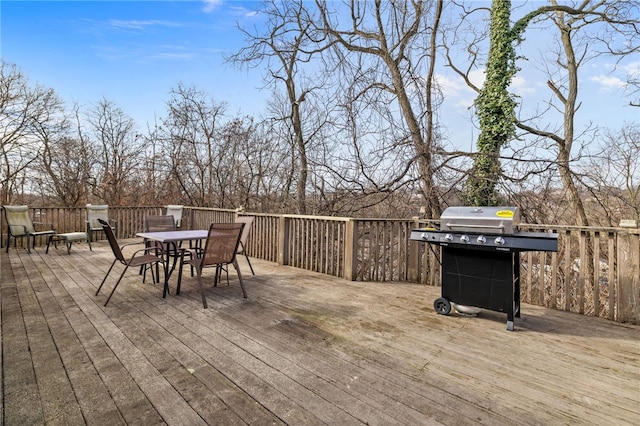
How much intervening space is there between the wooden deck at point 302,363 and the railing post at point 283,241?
1.90m

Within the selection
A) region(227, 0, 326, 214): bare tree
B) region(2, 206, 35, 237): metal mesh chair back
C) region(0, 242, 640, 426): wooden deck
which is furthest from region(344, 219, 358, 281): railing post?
region(2, 206, 35, 237): metal mesh chair back

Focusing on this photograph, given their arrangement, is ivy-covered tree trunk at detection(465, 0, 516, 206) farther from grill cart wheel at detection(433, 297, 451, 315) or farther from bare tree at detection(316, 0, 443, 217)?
grill cart wheel at detection(433, 297, 451, 315)

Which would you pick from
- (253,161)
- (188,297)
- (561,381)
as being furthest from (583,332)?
(253,161)

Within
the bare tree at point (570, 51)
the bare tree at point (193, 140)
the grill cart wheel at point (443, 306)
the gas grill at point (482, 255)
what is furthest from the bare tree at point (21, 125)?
the grill cart wheel at point (443, 306)

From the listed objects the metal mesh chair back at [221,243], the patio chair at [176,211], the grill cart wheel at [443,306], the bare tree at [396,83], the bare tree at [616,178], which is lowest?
the grill cart wheel at [443,306]

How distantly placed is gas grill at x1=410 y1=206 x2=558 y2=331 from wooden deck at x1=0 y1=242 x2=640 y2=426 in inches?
9.3

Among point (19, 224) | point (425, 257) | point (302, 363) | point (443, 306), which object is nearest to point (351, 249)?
point (425, 257)

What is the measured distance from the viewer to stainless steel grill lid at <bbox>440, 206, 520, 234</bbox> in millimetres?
2658

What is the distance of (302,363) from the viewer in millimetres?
2076

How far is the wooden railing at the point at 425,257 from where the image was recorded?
2973mm

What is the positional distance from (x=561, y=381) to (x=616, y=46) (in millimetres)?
8911

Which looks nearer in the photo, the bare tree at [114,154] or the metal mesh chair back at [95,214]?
the metal mesh chair back at [95,214]

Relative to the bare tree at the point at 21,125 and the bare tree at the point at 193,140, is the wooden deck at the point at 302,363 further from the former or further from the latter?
the bare tree at the point at 21,125

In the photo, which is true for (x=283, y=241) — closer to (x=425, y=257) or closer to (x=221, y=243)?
(x=221, y=243)
